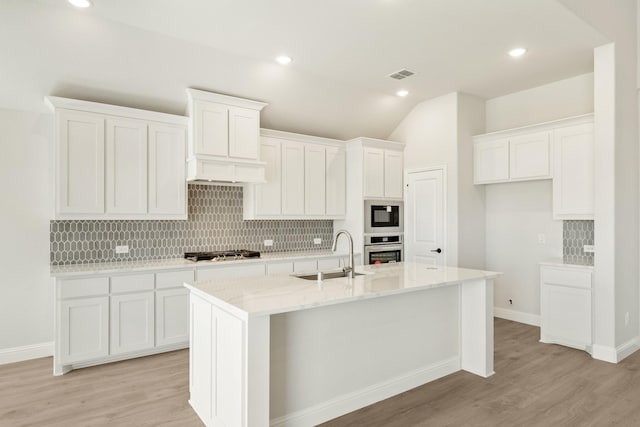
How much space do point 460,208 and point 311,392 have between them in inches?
134

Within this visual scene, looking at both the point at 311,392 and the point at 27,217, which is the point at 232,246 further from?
the point at 311,392

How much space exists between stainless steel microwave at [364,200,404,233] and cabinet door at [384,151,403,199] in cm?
14

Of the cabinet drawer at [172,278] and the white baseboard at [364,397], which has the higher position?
the cabinet drawer at [172,278]

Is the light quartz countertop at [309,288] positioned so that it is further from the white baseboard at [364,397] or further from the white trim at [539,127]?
the white trim at [539,127]

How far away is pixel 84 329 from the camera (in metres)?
3.60

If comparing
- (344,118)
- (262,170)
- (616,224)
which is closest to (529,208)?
(616,224)

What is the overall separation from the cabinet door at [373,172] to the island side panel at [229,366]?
3.27m

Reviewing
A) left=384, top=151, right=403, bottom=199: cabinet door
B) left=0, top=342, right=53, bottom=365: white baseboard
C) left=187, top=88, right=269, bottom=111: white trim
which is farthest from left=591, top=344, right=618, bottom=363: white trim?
left=0, top=342, right=53, bottom=365: white baseboard

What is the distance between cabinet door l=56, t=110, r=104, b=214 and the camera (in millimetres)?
3719

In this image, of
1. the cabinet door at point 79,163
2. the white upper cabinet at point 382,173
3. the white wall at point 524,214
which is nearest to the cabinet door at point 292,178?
the white upper cabinet at point 382,173

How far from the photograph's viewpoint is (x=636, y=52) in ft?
13.9

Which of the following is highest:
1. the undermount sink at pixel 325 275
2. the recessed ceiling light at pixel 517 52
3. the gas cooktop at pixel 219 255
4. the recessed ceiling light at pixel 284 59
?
the recessed ceiling light at pixel 517 52

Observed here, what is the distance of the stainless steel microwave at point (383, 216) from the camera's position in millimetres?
5523

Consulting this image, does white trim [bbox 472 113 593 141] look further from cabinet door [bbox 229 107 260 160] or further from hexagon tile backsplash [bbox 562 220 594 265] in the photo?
cabinet door [bbox 229 107 260 160]
